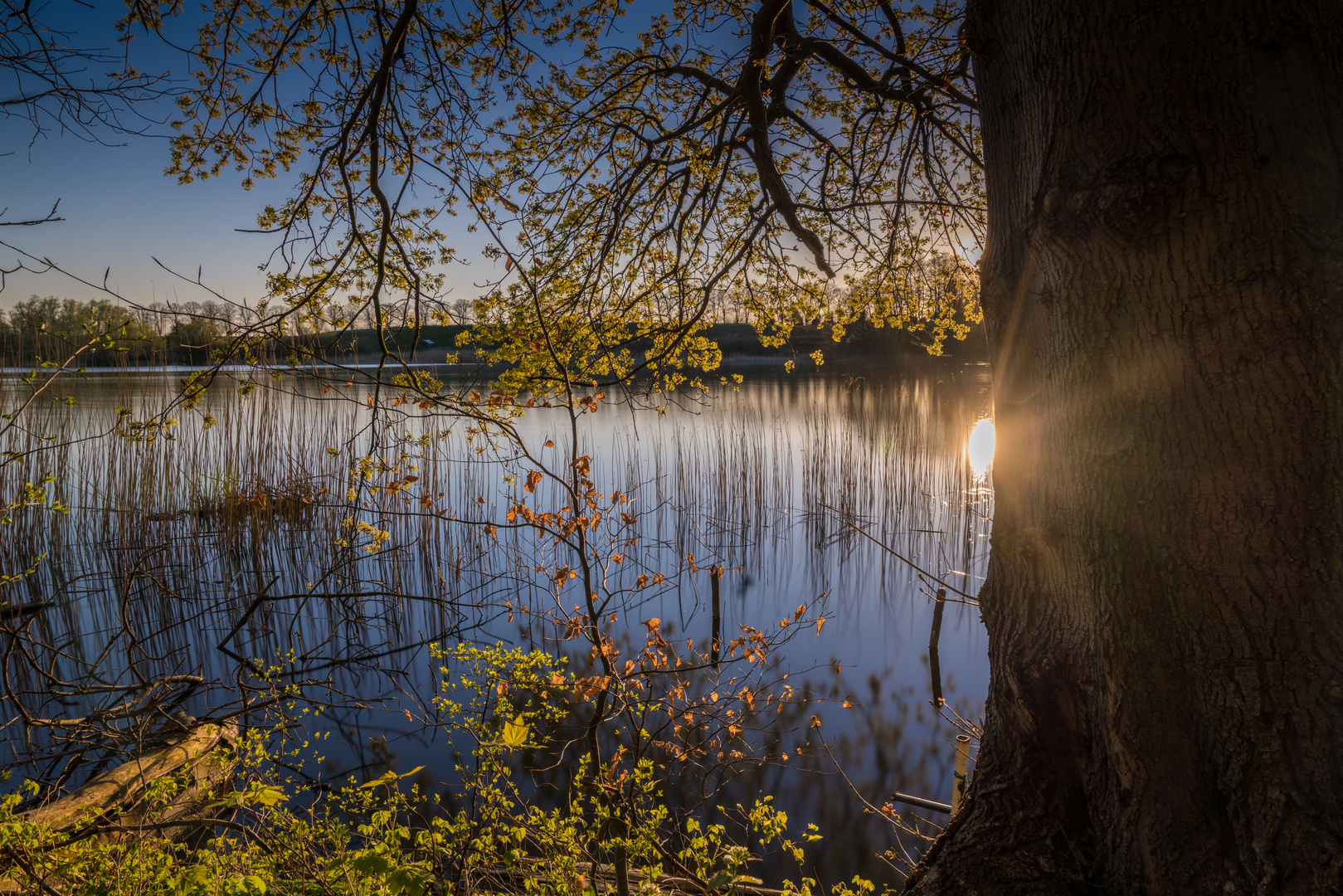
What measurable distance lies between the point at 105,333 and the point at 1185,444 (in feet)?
10.0

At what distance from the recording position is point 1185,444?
3.35ft

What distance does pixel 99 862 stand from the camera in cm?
155

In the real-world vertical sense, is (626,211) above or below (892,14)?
below

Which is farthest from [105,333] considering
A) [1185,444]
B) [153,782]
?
[1185,444]

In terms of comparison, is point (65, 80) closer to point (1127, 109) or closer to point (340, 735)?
point (1127, 109)

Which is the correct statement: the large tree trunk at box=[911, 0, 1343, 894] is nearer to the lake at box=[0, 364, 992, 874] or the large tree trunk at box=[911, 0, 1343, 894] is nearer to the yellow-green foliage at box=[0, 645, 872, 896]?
the yellow-green foliage at box=[0, 645, 872, 896]

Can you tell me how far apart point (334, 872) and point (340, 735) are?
2.48 meters

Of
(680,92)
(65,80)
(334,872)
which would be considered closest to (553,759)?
(334,872)

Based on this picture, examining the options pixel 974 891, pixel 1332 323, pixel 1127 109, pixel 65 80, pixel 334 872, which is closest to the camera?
pixel 1332 323

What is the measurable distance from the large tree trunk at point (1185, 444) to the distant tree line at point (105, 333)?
2.05m

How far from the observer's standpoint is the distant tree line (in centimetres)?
206

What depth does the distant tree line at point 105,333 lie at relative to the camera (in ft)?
6.77

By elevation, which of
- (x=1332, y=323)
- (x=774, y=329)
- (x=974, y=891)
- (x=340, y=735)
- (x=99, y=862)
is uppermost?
(x=774, y=329)

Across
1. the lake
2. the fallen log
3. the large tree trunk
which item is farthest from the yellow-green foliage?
the lake
